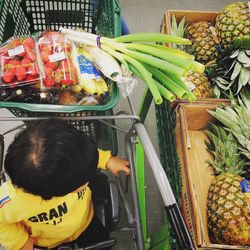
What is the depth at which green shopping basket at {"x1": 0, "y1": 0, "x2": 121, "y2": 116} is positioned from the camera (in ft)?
3.58

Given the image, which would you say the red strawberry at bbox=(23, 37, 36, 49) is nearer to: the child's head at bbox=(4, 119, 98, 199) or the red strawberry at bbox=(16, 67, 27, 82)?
the red strawberry at bbox=(16, 67, 27, 82)

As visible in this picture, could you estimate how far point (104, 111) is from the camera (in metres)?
1.26

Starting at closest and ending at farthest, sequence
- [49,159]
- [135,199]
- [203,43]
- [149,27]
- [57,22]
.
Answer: [49,159] < [135,199] < [57,22] < [203,43] < [149,27]

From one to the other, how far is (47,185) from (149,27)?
1.82m

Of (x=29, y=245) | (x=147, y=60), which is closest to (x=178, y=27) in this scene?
(x=147, y=60)

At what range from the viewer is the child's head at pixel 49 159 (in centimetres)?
92

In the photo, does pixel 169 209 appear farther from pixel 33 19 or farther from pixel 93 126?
pixel 33 19

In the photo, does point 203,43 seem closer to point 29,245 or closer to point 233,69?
point 233,69

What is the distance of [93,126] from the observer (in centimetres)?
171

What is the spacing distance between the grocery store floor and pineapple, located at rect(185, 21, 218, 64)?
0.51 metres

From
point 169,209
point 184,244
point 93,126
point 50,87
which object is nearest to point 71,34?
point 50,87

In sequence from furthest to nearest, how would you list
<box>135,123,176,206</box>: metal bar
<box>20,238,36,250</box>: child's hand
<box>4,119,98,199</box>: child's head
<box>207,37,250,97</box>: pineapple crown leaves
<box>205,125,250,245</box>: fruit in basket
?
<box>207,37,250,97</box>: pineapple crown leaves, <box>205,125,250,245</box>: fruit in basket, <box>20,238,36,250</box>: child's hand, <box>135,123,176,206</box>: metal bar, <box>4,119,98,199</box>: child's head

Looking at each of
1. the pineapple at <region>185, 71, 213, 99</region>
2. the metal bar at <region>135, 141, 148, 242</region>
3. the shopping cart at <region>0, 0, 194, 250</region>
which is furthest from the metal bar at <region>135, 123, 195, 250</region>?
the pineapple at <region>185, 71, 213, 99</region>

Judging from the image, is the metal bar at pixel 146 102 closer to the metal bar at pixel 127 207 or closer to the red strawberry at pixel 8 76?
the metal bar at pixel 127 207
